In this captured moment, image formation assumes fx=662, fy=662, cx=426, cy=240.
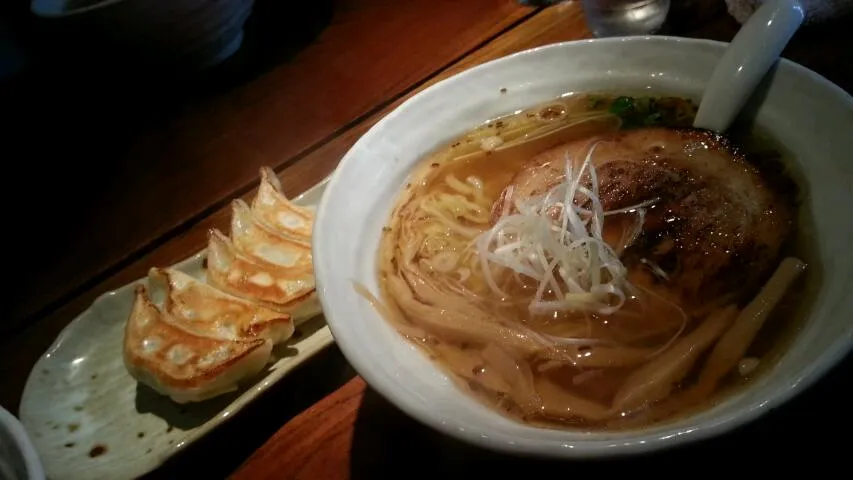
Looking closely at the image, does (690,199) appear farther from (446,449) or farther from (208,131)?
(208,131)

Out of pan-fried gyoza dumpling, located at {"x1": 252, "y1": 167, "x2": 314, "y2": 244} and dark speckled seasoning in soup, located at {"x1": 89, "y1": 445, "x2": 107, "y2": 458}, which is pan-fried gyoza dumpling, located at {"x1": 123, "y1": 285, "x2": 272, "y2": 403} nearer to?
dark speckled seasoning in soup, located at {"x1": 89, "y1": 445, "x2": 107, "y2": 458}

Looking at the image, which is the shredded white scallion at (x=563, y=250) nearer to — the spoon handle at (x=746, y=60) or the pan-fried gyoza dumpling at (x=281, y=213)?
the spoon handle at (x=746, y=60)

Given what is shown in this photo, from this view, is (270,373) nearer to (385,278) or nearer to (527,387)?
(385,278)

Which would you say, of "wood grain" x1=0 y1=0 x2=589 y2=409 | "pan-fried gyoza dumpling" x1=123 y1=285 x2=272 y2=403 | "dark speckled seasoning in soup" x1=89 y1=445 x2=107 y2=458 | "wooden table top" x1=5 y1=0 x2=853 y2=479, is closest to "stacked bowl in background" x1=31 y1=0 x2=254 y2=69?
"wooden table top" x1=5 y1=0 x2=853 y2=479

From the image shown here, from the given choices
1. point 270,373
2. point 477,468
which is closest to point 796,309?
point 477,468

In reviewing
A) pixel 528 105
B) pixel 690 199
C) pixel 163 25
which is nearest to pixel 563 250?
pixel 690 199

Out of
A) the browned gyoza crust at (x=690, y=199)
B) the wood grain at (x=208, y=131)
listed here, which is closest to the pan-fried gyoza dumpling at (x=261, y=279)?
the wood grain at (x=208, y=131)
